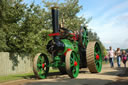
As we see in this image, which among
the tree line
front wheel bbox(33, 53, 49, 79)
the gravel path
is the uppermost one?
the tree line

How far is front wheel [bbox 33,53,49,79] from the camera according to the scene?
7508 mm

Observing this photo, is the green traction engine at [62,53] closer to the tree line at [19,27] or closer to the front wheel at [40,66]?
the front wheel at [40,66]

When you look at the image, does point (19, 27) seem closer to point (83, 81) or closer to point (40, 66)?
point (40, 66)

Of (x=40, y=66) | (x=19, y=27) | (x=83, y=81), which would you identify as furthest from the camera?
(x=19, y=27)

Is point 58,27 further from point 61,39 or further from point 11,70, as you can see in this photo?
point 11,70

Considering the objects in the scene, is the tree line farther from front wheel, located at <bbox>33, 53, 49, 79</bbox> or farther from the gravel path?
the gravel path

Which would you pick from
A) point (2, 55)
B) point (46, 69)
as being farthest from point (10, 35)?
point (46, 69)

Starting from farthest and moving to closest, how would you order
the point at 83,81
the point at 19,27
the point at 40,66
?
the point at 19,27 → the point at 40,66 → the point at 83,81

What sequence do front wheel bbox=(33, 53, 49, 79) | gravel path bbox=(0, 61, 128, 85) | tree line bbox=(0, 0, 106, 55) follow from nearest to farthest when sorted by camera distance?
1. gravel path bbox=(0, 61, 128, 85)
2. front wheel bbox=(33, 53, 49, 79)
3. tree line bbox=(0, 0, 106, 55)

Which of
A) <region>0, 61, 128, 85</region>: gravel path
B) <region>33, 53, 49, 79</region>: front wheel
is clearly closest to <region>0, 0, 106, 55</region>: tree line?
<region>33, 53, 49, 79</region>: front wheel

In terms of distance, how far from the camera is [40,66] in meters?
8.03

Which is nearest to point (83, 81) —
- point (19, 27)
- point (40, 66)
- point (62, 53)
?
point (62, 53)

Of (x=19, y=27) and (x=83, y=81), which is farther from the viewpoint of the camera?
(x=19, y=27)

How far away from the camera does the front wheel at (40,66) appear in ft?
24.6
